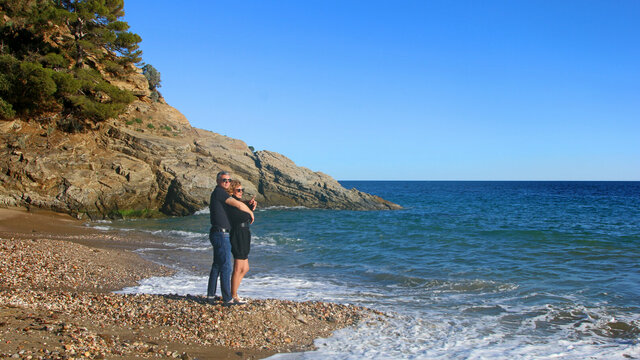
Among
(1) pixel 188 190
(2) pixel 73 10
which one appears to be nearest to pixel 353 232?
(1) pixel 188 190

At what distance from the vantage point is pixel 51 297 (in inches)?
265

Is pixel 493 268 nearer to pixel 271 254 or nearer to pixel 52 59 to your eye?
pixel 271 254

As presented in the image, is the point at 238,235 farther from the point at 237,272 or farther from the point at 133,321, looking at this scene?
the point at 133,321

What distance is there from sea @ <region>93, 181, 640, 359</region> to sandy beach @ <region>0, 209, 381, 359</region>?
0.59m

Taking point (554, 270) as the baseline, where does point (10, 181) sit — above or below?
above

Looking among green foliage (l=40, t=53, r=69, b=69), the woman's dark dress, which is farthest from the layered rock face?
the woman's dark dress

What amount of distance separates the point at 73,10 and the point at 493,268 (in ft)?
101

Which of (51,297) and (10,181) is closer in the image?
(51,297)

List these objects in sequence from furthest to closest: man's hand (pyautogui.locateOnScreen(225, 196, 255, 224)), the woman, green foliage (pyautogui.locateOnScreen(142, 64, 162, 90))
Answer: green foliage (pyautogui.locateOnScreen(142, 64, 162, 90)), the woman, man's hand (pyautogui.locateOnScreen(225, 196, 255, 224))

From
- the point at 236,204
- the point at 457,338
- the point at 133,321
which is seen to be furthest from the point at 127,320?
the point at 457,338

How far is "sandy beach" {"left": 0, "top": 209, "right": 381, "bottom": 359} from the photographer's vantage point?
4887 millimetres

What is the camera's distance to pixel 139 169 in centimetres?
2533

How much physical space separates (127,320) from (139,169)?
831 inches

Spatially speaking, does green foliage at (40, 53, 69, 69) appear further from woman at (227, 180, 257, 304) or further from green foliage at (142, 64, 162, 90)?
woman at (227, 180, 257, 304)
